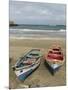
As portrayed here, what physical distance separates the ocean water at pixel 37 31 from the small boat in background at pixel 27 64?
0.16 meters

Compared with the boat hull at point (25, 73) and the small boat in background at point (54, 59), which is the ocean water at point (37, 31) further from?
the boat hull at point (25, 73)

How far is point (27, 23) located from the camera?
2363 millimetres

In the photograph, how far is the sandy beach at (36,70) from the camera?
7.62 ft

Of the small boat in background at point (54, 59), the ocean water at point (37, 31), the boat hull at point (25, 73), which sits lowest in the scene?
the boat hull at point (25, 73)

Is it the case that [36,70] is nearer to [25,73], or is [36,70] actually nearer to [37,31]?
[25,73]

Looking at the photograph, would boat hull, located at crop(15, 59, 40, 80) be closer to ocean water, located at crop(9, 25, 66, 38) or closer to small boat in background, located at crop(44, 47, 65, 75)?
small boat in background, located at crop(44, 47, 65, 75)

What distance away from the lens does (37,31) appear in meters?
2.38

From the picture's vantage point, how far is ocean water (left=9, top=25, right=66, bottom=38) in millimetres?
2326

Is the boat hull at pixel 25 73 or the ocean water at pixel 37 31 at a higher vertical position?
the ocean water at pixel 37 31

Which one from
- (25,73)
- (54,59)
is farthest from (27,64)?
(54,59)

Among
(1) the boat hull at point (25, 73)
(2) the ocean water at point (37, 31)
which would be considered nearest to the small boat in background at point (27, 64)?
(1) the boat hull at point (25, 73)

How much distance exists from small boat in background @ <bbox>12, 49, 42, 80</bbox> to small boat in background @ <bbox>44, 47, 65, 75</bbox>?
89mm

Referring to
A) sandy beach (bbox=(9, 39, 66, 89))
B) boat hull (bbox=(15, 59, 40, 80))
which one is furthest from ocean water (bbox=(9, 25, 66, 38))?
boat hull (bbox=(15, 59, 40, 80))

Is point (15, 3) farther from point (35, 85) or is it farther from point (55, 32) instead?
point (35, 85)
